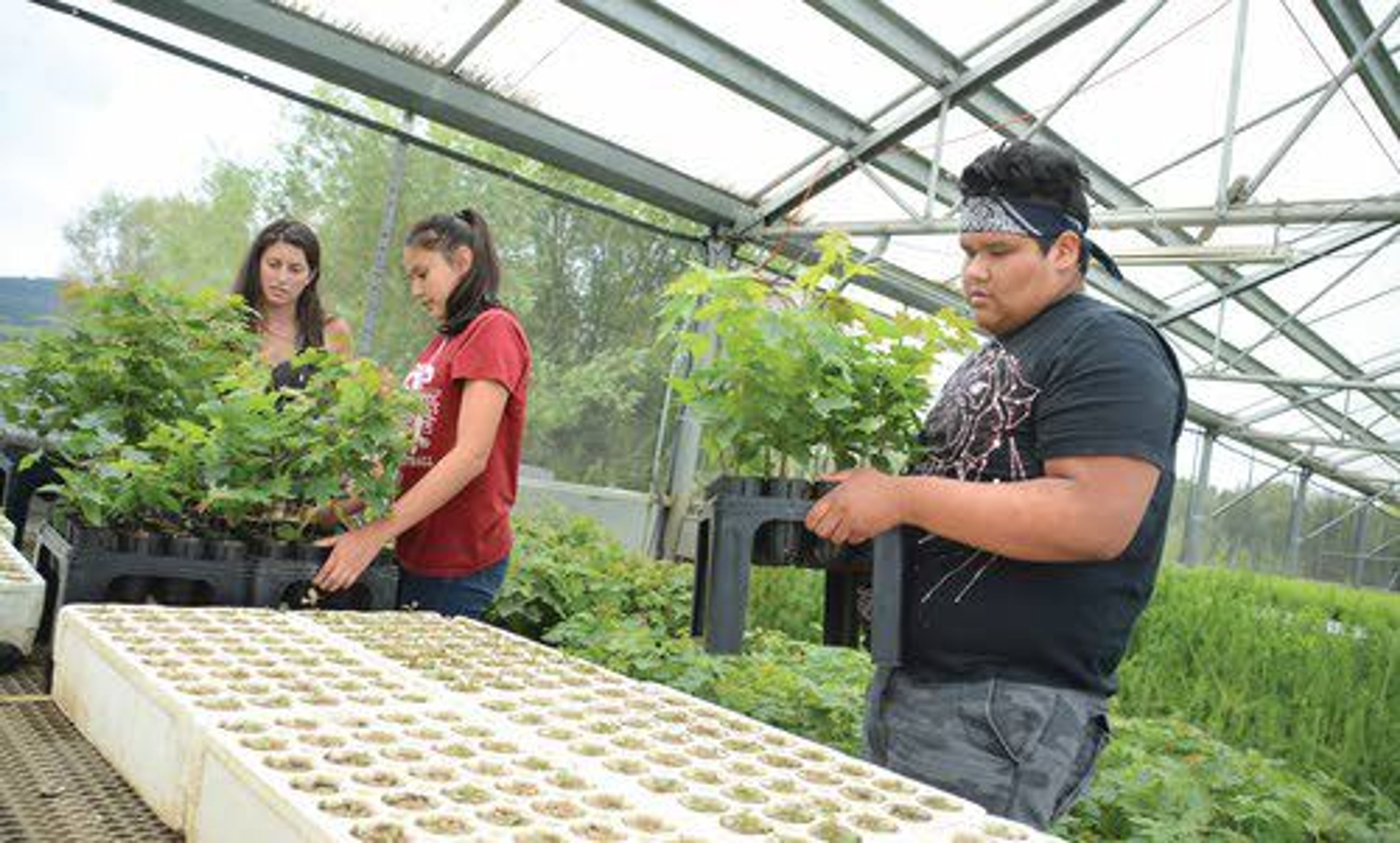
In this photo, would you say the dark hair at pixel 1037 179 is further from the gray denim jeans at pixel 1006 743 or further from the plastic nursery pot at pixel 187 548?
the plastic nursery pot at pixel 187 548

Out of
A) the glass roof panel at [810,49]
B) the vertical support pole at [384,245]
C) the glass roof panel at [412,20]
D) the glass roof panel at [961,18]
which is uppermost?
the glass roof panel at [961,18]

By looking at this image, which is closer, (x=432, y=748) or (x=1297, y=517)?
(x=432, y=748)

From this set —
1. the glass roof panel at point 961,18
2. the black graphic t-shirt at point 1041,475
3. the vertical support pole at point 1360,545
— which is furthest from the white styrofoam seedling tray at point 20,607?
the vertical support pole at point 1360,545

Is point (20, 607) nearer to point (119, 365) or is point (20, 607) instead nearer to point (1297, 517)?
point (119, 365)

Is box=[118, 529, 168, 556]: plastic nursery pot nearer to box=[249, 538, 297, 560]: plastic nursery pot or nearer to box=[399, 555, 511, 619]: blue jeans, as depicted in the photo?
box=[249, 538, 297, 560]: plastic nursery pot

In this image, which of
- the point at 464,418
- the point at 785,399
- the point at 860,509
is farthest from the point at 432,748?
the point at 464,418

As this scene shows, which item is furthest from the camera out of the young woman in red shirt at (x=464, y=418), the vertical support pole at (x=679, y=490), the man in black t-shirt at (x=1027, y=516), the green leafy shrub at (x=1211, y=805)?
the vertical support pole at (x=679, y=490)

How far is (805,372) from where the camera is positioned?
4.38 feet

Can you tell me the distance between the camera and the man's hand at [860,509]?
1.14 m

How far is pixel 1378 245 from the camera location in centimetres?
612

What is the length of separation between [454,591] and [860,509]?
35.4 inches

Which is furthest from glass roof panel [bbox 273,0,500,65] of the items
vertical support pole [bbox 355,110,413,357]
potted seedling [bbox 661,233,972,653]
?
potted seedling [bbox 661,233,972,653]

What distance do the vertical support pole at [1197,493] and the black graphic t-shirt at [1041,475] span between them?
12.7 metres

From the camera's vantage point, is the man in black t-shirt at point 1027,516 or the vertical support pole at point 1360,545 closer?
the man in black t-shirt at point 1027,516
